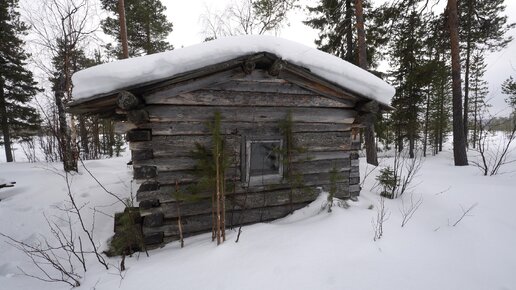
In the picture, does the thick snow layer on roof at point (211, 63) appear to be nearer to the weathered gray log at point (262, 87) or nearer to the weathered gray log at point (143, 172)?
the weathered gray log at point (262, 87)

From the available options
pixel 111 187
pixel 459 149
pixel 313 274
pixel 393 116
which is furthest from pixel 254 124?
pixel 393 116

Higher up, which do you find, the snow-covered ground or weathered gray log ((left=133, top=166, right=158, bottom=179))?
weathered gray log ((left=133, top=166, right=158, bottom=179))

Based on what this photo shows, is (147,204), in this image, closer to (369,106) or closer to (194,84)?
(194,84)

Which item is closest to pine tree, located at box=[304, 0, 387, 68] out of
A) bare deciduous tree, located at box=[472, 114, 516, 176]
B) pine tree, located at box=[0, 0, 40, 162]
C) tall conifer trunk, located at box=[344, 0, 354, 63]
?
tall conifer trunk, located at box=[344, 0, 354, 63]

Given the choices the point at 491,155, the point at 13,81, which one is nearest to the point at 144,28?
the point at 13,81

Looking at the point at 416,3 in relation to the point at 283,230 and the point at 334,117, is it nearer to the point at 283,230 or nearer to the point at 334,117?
the point at 334,117

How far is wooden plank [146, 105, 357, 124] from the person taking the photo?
366 centimetres

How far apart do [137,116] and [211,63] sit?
137 cm

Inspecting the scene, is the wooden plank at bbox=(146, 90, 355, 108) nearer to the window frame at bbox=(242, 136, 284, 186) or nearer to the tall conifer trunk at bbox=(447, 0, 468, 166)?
the window frame at bbox=(242, 136, 284, 186)

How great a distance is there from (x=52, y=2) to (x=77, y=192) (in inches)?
277

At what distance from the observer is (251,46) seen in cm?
375

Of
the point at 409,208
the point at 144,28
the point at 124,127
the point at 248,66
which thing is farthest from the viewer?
the point at 144,28

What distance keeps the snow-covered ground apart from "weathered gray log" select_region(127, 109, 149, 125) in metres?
2.02

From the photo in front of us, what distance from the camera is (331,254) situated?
10.3ft
